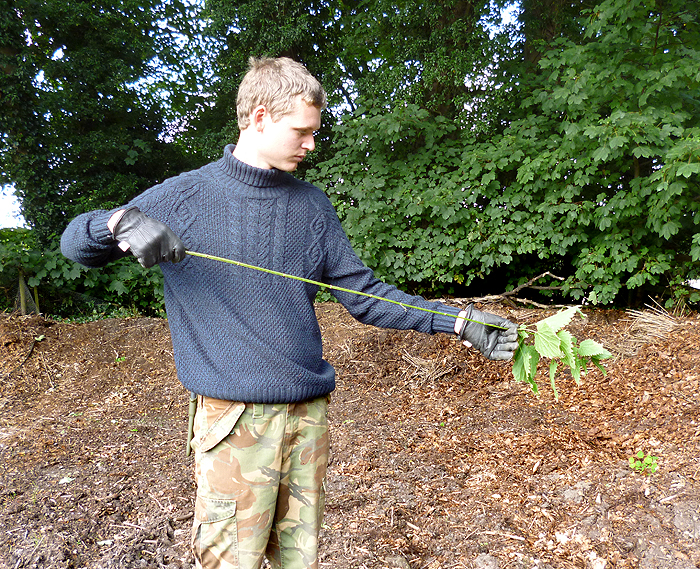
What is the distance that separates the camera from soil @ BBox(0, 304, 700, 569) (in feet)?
9.16

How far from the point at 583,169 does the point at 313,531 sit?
5.47 m

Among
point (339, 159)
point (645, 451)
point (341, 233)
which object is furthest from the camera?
point (339, 159)

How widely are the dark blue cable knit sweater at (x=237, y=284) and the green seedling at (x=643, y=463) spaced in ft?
7.95

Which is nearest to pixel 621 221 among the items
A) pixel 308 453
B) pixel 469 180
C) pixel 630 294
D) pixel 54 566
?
pixel 630 294

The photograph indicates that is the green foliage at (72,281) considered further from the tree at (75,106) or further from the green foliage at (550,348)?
the green foliage at (550,348)

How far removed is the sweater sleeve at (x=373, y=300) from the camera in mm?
1942

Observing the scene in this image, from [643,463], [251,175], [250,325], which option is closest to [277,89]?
[251,175]

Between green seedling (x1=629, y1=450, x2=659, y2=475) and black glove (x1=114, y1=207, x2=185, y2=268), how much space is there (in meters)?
3.06

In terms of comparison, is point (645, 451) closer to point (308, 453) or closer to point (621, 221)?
point (308, 453)

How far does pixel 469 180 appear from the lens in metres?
6.43

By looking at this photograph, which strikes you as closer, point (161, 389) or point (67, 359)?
point (161, 389)

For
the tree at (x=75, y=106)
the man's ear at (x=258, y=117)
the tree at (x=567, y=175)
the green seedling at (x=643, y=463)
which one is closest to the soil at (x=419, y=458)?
the green seedling at (x=643, y=463)

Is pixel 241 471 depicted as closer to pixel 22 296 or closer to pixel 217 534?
pixel 217 534

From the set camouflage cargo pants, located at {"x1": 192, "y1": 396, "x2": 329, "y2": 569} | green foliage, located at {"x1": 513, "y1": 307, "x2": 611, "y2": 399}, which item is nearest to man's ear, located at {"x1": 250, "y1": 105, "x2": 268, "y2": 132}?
camouflage cargo pants, located at {"x1": 192, "y1": 396, "x2": 329, "y2": 569}
